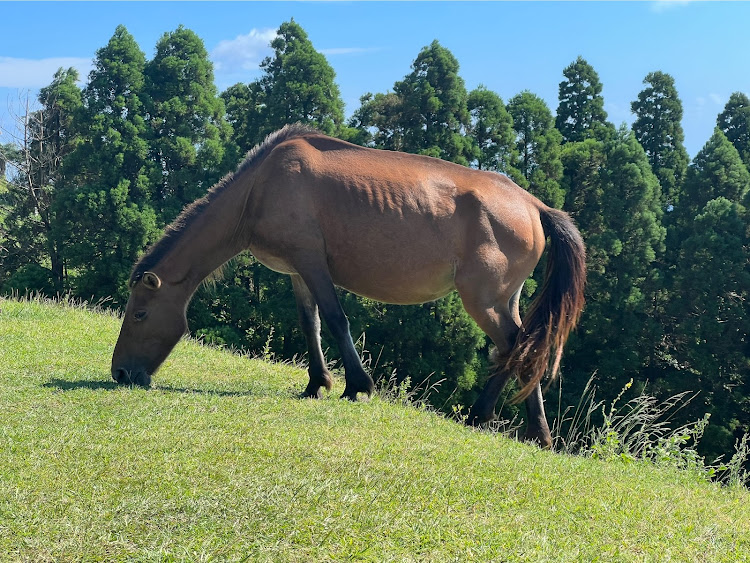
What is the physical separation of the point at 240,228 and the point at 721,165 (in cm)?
2677

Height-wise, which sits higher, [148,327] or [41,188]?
[41,188]

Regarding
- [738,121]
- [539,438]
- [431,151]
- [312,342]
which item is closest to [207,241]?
[312,342]

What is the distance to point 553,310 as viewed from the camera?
7527 mm

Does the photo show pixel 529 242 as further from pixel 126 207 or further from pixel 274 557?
pixel 126 207

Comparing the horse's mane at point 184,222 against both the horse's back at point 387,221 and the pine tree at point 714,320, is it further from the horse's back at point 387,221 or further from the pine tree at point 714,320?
the pine tree at point 714,320

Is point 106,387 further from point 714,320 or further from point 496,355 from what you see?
point 714,320

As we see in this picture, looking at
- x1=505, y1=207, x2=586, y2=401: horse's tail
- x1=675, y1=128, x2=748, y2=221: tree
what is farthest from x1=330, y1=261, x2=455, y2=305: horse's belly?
x1=675, y1=128, x2=748, y2=221: tree

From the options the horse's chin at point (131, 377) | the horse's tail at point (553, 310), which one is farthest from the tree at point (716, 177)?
the horse's chin at point (131, 377)

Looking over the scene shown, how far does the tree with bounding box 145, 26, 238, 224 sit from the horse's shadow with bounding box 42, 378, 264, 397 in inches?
854

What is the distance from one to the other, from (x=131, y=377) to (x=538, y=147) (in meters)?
24.7

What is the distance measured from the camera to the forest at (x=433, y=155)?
26297mm

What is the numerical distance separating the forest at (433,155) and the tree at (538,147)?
0.27 feet

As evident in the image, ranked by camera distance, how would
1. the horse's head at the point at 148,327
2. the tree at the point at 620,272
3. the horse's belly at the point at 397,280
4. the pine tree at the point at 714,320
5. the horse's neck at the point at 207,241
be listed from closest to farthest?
the horse's belly at the point at 397,280 → the horse's head at the point at 148,327 → the horse's neck at the point at 207,241 → the pine tree at the point at 714,320 → the tree at the point at 620,272

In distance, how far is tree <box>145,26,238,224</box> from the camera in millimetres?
29469
